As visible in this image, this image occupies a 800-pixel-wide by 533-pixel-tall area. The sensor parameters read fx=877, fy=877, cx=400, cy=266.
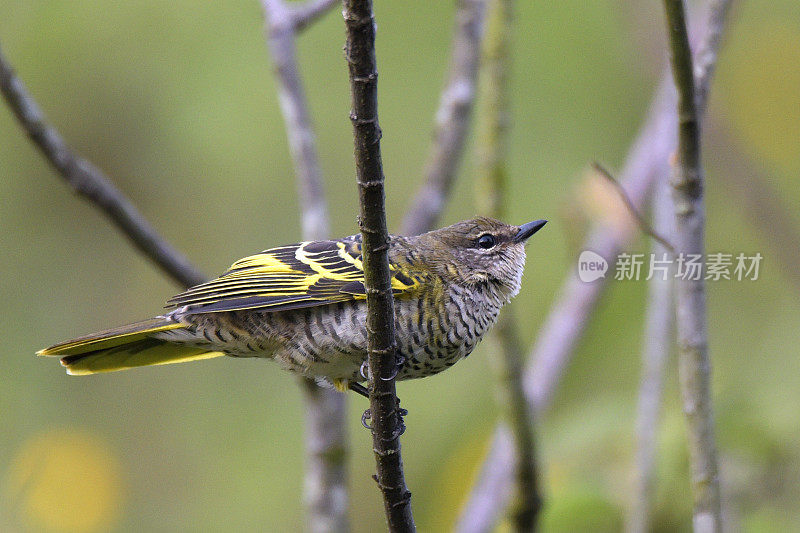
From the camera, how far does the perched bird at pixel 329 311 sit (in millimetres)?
3570

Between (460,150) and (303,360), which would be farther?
(460,150)

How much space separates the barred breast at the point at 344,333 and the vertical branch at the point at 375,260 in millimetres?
567

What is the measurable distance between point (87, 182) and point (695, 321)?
2.69 meters

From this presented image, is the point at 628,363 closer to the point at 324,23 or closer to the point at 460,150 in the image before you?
the point at 460,150

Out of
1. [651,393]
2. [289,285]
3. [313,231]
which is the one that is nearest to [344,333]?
[289,285]

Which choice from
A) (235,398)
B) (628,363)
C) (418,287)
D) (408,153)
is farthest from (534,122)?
(418,287)

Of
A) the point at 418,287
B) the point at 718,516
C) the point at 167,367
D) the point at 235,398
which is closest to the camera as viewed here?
the point at 718,516

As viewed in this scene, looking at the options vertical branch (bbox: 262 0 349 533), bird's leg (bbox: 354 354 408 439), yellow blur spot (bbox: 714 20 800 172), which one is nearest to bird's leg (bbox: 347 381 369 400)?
bird's leg (bbox: 354 354 408 439)

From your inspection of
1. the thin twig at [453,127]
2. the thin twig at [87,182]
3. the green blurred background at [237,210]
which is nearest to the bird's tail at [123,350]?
the thin twig at [87,182]

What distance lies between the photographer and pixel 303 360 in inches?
146

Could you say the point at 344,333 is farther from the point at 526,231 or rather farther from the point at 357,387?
the point at 526,231

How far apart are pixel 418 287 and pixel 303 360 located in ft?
1.90

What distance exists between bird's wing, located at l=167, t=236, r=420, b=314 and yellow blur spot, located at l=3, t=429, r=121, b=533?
3918 millimetres

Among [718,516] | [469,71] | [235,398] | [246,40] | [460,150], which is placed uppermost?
[246,40]
